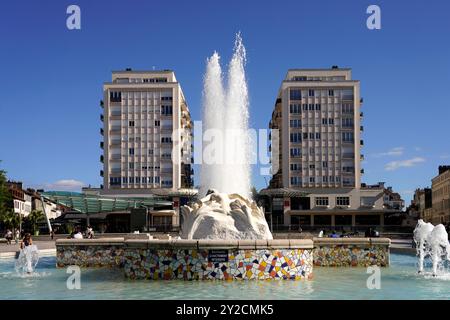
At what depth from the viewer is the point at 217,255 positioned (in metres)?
17.9

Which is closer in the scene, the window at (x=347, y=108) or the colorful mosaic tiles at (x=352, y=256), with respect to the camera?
the colorful mosaic tiles at (x=352, y=256)

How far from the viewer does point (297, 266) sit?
18.7 meters

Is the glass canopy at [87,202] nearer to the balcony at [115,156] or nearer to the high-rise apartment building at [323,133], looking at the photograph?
the balcony at [115,156]

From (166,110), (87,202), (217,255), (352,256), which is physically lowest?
(352,256)

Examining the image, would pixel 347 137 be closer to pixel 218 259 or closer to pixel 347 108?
pixel 347 108

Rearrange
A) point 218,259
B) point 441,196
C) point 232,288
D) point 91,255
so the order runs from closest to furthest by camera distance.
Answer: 1. point 232,288
2. point 218,259
3. point 91,255
4. point 441,196

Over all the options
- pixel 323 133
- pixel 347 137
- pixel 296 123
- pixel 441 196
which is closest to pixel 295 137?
pixel 296 123

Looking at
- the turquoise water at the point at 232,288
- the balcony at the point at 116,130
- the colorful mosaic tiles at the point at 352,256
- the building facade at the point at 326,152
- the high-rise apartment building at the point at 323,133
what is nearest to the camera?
the turquoise water at the point at 232,288

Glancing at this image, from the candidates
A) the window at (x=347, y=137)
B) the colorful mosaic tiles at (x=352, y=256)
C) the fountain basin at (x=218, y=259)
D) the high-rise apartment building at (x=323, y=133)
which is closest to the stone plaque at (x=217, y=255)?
the fountain basin at (x=218, y=259)

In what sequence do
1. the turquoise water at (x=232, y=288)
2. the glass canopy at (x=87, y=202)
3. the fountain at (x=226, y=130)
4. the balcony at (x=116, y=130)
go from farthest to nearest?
1. the balcony at (x=116, y=130)
2. the glass canopy at (x=87, y=202)
3. the fountain at (x=226, y=130)
4. the turquoise water at (x=232, y=288)

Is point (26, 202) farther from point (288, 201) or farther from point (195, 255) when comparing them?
point (195, 255)

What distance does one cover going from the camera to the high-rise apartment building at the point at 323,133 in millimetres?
102750

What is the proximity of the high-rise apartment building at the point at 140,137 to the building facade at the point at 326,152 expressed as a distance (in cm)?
1880

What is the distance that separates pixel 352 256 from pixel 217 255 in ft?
29.3
